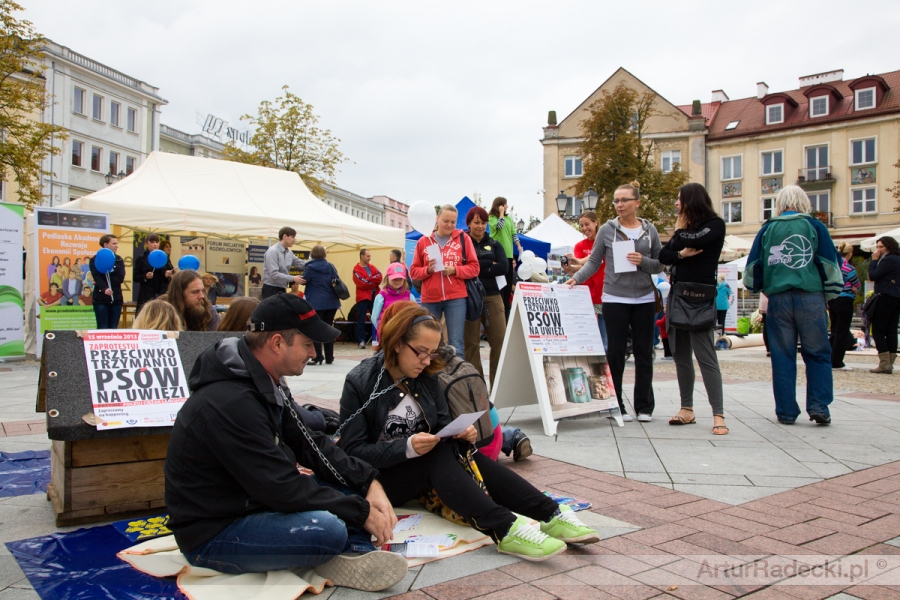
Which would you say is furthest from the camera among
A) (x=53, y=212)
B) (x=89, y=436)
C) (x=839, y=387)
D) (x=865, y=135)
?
(x=865, y=135)

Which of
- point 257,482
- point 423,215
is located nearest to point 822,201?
point 423,215

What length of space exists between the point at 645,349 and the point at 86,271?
923 centimetres

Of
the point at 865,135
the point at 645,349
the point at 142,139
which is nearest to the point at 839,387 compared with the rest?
the point at 645,349

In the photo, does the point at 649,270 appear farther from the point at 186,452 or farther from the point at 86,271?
the point at 86,271

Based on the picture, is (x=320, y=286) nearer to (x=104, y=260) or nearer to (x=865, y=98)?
(x=104, y=260)

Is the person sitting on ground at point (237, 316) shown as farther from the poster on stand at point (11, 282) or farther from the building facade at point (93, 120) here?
the building facade at point (93, 120)

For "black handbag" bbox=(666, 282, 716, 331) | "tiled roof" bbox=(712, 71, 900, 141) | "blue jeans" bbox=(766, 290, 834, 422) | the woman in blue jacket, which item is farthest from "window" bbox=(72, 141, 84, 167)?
"blue jeans" bbox=(766, 290, 834, 422)

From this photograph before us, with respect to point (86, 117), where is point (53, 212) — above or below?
below

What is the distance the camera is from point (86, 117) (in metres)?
43.8

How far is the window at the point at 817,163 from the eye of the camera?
4338 centimetres

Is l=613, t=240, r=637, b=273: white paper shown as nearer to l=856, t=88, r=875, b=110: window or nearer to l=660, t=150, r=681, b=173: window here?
l=660, t=150, r=681, b=173: window

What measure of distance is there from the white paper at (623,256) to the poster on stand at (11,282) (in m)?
9.64

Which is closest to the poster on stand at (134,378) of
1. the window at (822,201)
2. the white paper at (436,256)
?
the white paper at (436,256)

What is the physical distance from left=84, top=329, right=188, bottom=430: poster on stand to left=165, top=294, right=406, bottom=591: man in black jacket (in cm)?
91
